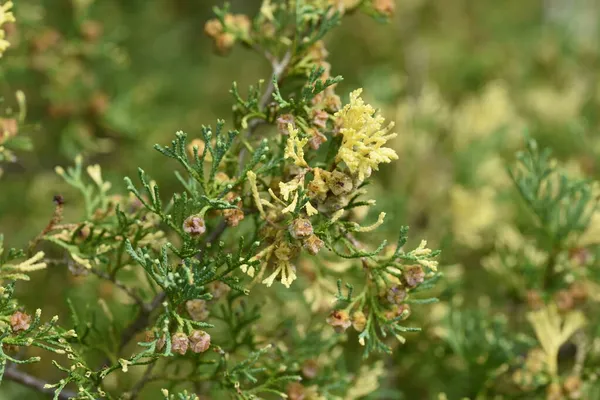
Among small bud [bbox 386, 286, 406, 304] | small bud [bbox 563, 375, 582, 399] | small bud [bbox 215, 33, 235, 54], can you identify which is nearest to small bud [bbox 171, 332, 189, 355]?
small bud [bbox 386, 286, 406, 304]

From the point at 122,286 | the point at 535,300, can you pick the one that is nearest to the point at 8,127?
the point at 122,286

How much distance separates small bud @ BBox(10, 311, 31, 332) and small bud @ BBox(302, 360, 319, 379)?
20.9 inches

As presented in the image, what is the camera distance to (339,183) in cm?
99

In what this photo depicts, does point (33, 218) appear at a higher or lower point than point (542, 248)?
lower

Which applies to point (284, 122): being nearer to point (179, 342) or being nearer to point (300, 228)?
point (300, 228)

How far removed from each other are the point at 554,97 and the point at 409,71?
0.54 metres

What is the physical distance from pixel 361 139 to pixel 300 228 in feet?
0.56

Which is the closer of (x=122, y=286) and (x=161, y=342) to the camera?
(x=161, y=342)

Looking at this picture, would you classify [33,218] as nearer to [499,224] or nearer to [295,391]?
[295,391]

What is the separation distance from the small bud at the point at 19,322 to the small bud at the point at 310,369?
0.53m

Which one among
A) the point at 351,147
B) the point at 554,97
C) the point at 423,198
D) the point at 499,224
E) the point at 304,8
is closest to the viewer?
the point at 351,147

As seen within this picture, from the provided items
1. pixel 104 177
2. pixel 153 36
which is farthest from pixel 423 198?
pixel 153 36

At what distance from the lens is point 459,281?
1.48 m

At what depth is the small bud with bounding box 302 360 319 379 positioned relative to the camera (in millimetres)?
1267
